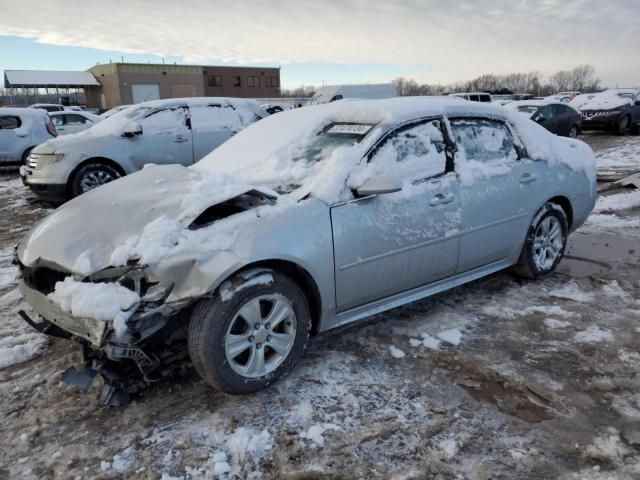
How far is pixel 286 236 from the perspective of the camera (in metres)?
3.06

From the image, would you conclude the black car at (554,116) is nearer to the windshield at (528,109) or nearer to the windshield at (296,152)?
the windshield at (528,109)

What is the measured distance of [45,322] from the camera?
10.4 ft

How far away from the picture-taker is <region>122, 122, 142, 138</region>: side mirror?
27.2 feet

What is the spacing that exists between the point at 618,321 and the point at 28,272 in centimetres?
412

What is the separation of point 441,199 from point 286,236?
1.35 meters

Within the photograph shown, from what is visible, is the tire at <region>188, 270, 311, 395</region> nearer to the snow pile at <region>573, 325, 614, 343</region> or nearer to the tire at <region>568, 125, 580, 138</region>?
the snow pile at <region>573, 325, 614, 343</region>

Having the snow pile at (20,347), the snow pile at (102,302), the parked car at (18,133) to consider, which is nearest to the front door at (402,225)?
the snow pile at (102,302)

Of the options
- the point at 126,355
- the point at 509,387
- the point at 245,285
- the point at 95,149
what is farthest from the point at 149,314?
the point at 95,149

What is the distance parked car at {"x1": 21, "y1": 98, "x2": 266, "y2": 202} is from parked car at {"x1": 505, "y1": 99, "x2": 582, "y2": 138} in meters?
10.3

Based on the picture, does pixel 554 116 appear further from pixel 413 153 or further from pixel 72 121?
pixel 72 121

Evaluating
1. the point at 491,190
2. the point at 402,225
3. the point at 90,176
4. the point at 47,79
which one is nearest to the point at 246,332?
the point at 402,225

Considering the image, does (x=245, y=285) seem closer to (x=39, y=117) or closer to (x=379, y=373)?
(x=379, y=373)

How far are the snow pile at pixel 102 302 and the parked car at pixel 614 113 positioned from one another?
19.7 m

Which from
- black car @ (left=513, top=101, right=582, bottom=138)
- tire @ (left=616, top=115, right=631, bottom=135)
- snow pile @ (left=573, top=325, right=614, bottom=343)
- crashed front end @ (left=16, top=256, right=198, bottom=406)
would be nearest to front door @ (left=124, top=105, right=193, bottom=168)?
crashed front end @ (left=16, top=256, right=198, bottom=406)
